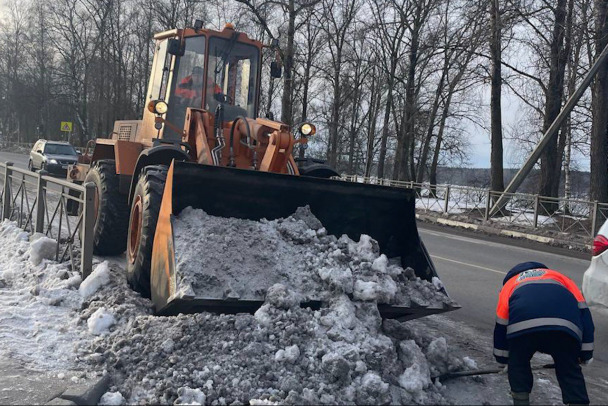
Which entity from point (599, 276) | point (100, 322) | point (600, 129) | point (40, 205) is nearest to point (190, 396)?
point (100, 322)

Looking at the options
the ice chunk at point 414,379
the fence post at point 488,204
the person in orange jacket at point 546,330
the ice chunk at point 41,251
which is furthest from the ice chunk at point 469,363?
the fence post at point 488,204

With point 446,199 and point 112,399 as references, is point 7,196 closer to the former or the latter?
point 112,399

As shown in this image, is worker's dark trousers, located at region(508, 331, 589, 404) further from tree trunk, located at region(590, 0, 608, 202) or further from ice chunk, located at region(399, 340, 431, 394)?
tree trunk, located at region(590, 0, 608, 202)

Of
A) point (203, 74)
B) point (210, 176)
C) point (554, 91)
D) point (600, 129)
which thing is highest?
point (554, 91)

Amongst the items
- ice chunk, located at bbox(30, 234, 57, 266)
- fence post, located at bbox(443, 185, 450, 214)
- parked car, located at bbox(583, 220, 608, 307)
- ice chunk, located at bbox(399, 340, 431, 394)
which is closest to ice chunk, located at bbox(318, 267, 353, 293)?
ice chunk, located at bbox(399, 340, 431, 394)

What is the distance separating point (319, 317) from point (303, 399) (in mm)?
904

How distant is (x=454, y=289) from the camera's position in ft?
27.7

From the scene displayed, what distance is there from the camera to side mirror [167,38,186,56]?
7807 millimetres

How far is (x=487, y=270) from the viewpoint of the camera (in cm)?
1037

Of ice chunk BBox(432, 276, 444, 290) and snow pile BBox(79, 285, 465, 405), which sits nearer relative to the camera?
snow pile BBox(79, 285, 465, 405)

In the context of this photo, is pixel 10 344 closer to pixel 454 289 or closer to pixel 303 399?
pixel 303 399

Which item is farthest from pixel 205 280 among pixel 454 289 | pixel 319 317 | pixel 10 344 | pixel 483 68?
pixel 483 68

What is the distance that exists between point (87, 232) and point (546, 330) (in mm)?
4794

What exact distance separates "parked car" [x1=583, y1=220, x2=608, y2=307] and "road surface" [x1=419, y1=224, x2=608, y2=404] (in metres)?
0.51
